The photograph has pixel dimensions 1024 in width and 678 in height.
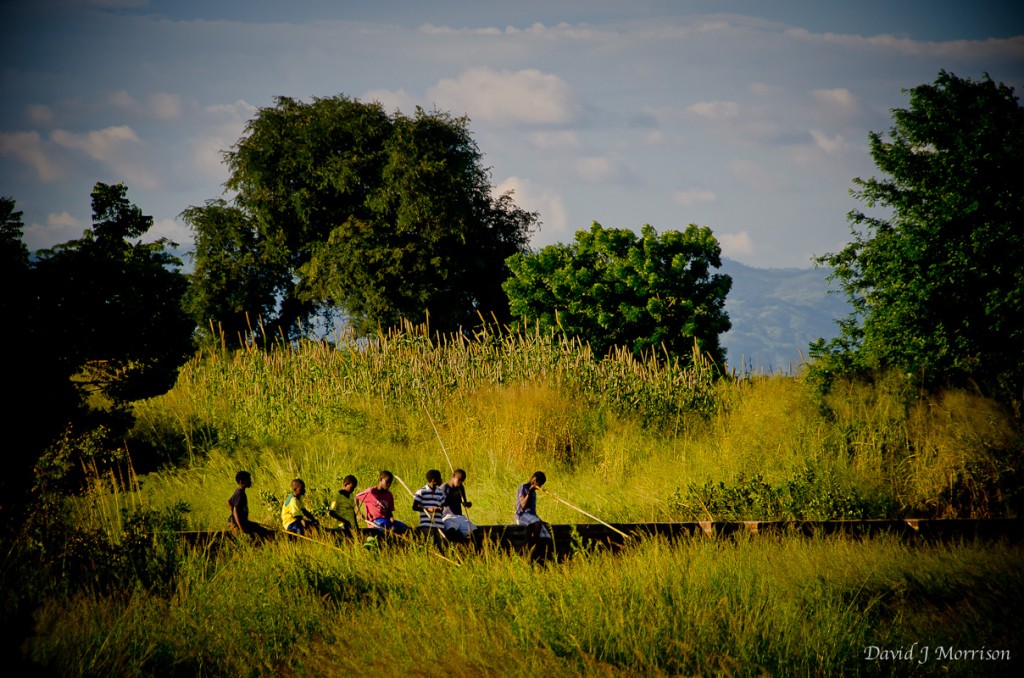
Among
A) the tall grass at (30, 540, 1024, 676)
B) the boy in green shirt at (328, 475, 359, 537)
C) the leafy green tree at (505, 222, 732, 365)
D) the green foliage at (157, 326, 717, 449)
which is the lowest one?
the tall grass at (30, 540, 1024, 676)

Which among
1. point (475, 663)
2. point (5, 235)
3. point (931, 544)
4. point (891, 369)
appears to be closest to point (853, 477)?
point (931, 544)

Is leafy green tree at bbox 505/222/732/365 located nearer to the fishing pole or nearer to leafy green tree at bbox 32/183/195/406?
the fishing pole

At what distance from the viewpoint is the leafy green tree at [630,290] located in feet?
85.5

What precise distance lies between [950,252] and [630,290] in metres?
14.6

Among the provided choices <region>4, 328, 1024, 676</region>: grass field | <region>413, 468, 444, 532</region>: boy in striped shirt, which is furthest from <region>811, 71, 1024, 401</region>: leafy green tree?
<region>413, 468, 444, 532</region>: boy in striped shirt

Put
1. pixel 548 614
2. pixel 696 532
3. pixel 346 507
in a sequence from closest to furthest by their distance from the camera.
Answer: pixel 548 614 < pixel 696 532 < pixel 346 507

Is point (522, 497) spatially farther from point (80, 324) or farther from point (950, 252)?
point (950, 252)

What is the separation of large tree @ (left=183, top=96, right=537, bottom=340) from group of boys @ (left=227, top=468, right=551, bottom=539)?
19439 mm

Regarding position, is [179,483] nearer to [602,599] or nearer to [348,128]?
[602,599]

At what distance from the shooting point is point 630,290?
87.6 ft

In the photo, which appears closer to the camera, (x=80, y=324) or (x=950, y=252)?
(x=80, y=324)

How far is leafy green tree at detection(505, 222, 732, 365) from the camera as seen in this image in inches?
1025

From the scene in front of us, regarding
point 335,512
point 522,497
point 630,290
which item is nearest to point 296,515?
point 335,512

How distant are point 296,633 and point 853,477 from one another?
742 cm
